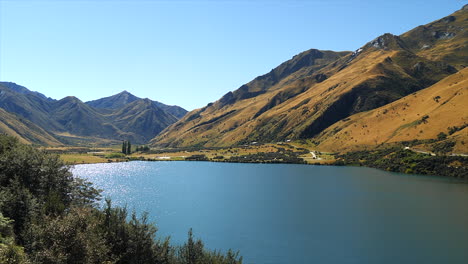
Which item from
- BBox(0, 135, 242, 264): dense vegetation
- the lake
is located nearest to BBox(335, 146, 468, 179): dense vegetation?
the lake

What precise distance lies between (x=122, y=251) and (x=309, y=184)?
116 meters

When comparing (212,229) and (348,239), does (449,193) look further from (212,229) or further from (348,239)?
(212,229)

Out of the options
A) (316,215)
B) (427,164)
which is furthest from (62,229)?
(427,164)

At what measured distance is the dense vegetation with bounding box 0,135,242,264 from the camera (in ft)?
110

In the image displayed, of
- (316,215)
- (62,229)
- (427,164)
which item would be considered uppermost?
(427,164)

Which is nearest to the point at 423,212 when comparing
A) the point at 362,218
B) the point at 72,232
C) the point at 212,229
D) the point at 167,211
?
the point at 362,218

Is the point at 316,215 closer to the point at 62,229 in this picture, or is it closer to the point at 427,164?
the point at 62,229

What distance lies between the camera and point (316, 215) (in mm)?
92688

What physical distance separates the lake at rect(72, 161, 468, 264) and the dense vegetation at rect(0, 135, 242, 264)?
71.2 feet

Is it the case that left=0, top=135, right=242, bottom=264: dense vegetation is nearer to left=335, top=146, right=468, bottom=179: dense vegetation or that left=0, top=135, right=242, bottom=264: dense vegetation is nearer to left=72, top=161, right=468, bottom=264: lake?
left=72, top=161, right=468, bottom=264: lake

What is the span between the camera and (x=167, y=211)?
96.2m

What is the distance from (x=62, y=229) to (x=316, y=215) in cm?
7408

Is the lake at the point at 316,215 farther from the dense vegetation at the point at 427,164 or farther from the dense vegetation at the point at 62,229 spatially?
the dense vegetation at the point at 62,229

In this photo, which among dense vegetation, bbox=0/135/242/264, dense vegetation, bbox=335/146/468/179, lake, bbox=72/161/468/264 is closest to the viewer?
dense vegetation, bbox=0/135/242/264
